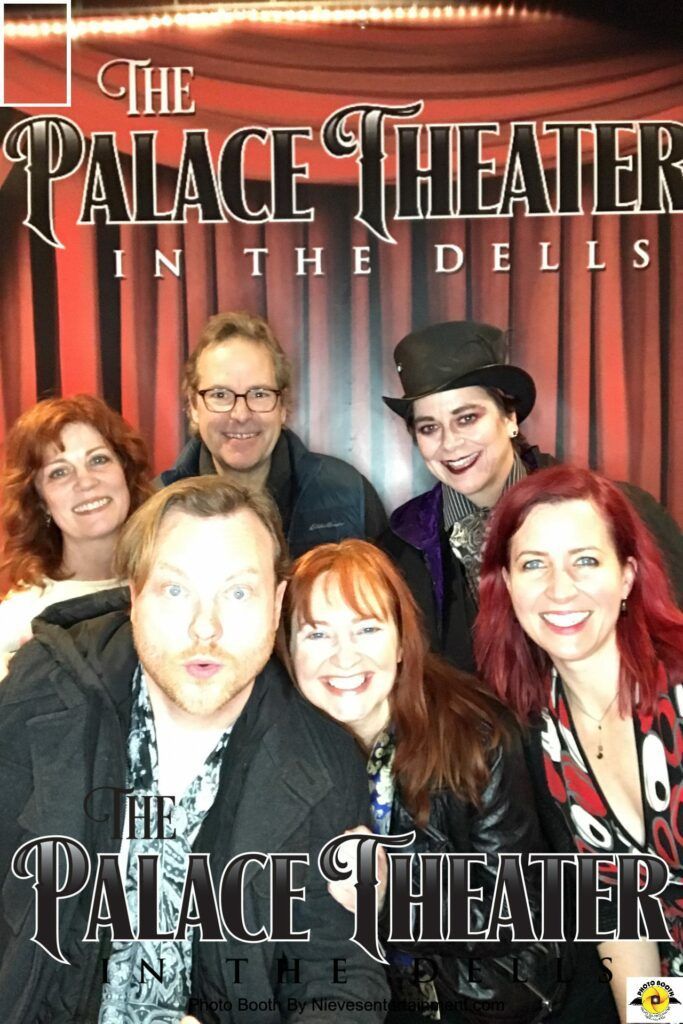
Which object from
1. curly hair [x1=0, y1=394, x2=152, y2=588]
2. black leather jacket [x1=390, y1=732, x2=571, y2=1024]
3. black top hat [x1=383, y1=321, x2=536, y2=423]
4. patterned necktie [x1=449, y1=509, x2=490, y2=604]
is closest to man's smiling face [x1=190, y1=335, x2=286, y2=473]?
curly hair [x1=0, y1=394, x2=152, y2=588]

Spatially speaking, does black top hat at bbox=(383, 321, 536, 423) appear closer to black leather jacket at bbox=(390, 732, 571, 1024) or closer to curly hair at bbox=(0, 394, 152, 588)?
curly hair at bbox=(0, 394, 152, 588)

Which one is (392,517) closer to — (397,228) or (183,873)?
(397,228)

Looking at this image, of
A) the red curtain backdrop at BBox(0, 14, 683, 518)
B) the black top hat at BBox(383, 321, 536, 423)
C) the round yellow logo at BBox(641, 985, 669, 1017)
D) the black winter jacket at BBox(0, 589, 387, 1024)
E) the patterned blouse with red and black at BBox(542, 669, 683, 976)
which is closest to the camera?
the black winter jacket at BBox(0, 589, 387, 1024)

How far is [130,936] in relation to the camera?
103 inches

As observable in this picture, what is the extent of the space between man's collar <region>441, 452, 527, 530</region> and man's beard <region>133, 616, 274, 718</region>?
73 cm

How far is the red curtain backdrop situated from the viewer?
3.02 metres

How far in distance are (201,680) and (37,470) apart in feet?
3.00

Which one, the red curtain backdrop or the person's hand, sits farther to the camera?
the red curtain backdrop

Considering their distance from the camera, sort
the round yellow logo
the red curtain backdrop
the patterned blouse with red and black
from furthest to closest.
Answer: the red curtain backdrop < the round yellow logo < the patterned blouse with red and black

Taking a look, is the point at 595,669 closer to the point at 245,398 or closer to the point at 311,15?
the point at 245,398

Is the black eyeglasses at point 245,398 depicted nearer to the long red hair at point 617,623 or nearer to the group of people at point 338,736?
the group of people at point 338,736

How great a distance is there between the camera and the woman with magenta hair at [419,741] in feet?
8.58

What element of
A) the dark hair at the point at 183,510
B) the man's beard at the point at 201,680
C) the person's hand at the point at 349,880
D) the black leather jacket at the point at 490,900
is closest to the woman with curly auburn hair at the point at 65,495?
the dark hair at the point at 183,510

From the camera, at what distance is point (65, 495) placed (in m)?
3.05
